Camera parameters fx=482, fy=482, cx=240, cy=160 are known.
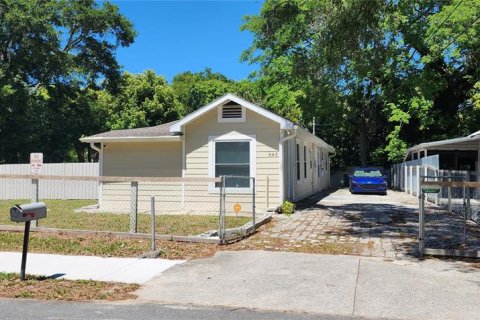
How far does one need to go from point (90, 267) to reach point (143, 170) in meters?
9.20

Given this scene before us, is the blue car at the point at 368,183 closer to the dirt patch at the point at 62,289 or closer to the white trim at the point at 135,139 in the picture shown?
the white trim at the point at 135,139

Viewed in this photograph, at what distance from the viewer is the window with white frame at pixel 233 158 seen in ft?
51.9

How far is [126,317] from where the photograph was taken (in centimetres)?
543

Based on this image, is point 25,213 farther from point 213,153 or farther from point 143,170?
point 143,170

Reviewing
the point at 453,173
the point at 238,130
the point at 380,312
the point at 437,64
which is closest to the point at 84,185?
the point at 238,130

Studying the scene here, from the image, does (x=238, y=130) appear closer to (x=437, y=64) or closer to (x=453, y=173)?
(x=453, y=173)

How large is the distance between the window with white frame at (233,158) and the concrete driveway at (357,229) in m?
2.08

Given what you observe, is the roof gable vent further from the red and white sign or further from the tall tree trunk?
the tall tree trunk

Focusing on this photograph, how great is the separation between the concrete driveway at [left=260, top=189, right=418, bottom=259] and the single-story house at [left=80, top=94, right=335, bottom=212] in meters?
1.64

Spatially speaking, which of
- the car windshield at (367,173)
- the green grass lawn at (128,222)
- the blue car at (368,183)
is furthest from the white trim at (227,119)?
the car windshield at (367,173)

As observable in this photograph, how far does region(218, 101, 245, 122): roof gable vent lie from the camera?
1592 centimetres

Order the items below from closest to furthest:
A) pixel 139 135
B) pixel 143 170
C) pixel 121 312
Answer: pixel 121 312, pixel 139 135, pixel 143 170

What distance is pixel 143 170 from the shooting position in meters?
17.0

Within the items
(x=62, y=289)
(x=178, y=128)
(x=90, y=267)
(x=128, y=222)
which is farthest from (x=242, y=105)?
(x=62, y=289)
